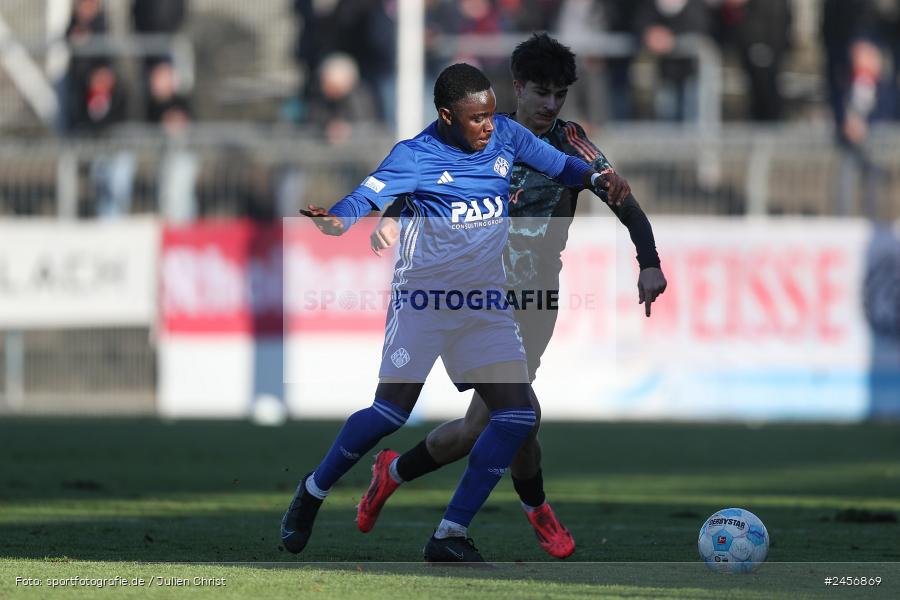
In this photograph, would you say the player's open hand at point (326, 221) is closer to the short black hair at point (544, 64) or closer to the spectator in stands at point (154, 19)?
the short black hair at point (544, 64)

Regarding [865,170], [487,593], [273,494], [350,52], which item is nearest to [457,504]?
[487,593]

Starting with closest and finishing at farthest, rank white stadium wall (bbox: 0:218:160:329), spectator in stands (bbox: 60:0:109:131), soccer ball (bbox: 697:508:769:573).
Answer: soccer ball (bbox: 697:508:769:573) < white stadium wall (bbox: 0:218:160:329) < spectator in stands (bbox: 60:0:109:131)

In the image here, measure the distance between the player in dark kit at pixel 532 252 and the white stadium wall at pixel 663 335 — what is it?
29.6ft

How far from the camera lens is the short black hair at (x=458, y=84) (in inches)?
266

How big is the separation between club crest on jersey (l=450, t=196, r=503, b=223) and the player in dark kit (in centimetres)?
47

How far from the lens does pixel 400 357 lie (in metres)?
6.92

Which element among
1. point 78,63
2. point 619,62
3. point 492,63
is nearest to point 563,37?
point 619,62

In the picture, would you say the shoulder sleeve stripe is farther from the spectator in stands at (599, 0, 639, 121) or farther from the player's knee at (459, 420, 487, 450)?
the spectator in stands at (599, 0, 639, 121)

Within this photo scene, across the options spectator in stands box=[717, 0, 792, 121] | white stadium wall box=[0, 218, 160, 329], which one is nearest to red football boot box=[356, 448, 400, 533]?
white stadium wall box=[0, 218, 160, 329]

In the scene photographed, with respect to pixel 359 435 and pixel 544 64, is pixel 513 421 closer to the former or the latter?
pixel 359 435

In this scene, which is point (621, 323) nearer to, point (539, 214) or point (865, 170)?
point (865, 170)

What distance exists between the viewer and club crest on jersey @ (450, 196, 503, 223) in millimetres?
6871

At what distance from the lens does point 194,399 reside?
17531 mm

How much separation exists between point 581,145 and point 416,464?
1620 mm
